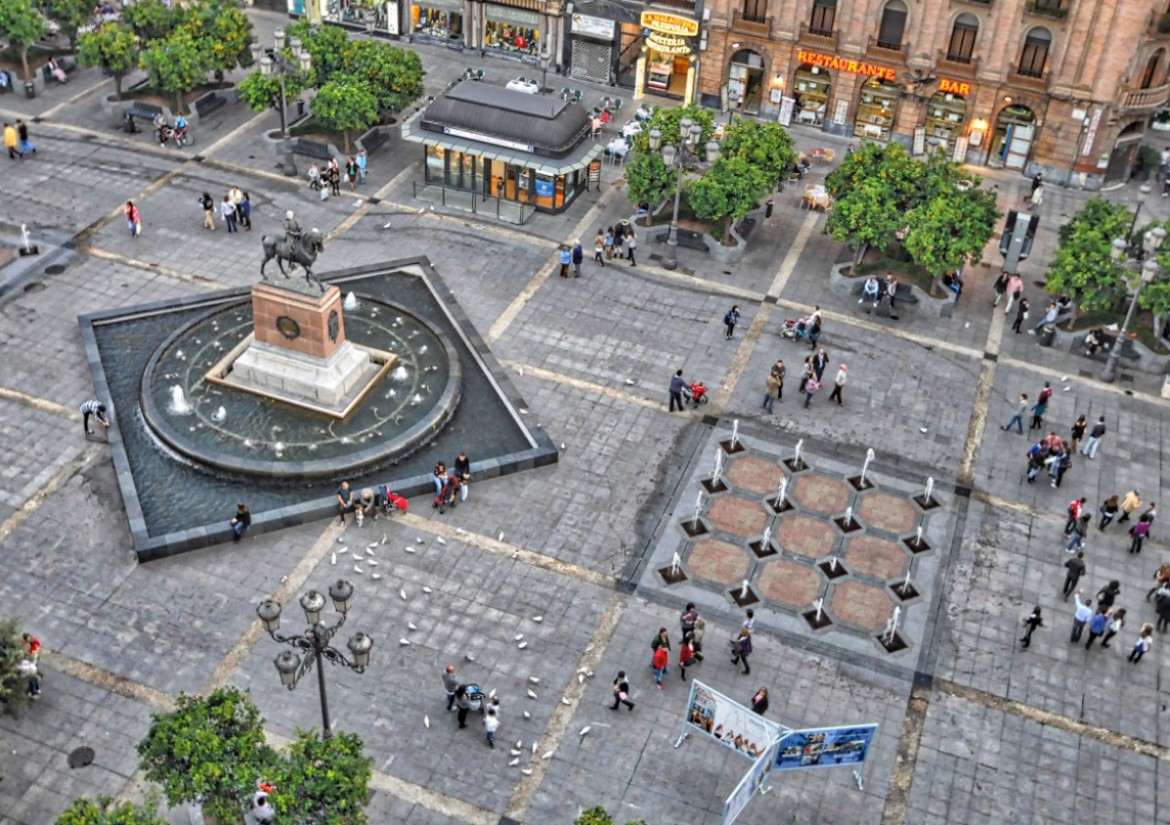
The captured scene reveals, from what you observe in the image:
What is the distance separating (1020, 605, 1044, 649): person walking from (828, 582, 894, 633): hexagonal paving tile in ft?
11.3

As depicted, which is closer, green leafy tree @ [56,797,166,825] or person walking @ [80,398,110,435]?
green leafy tree @ [56,797,166,825]

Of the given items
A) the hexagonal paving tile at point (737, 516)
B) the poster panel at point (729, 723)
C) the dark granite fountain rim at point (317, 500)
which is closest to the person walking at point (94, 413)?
the dark granite fountain rim at point (317, 500)

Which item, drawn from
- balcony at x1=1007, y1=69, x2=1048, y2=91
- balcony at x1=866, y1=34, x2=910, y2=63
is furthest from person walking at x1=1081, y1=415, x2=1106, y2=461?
balcony at x1=866, y1=34, x2=910, y2=63

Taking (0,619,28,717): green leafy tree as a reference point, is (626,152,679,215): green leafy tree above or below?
above

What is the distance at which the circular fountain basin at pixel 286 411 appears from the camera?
37250 millimetres

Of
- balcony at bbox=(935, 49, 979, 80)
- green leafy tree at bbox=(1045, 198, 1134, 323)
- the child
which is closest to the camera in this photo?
the child

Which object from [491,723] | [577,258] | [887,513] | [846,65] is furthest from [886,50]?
[491,723]

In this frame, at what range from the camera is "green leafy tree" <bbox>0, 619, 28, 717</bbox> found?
27.6 m

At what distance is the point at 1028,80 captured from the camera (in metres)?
55.6

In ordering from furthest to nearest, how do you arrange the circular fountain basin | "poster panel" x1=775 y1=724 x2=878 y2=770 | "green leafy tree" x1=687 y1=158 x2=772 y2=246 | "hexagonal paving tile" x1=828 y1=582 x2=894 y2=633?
"green leafy tree" x1=687 y1=158 x2=772 y2=246
the circular fountain basin
"hexagonal paving tile" x1=828 y1=582 x2=894 y2=633
"poster panel" x1=775 y1=724 x2=878 y2=770

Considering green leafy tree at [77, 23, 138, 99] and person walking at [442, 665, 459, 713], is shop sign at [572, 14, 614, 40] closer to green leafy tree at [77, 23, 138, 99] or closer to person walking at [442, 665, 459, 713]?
green leafy tree at [77, 23, 138, 99]

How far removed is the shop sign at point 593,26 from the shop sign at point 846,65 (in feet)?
32.0

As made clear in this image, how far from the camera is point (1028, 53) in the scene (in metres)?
55.4

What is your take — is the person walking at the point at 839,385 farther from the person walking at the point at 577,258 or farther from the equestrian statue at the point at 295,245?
the equestrian statue at the point at 295,245
